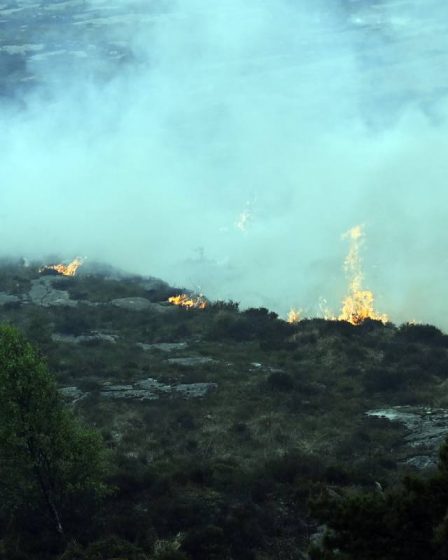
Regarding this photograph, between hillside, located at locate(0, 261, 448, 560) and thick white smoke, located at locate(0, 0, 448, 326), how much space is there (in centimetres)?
1571

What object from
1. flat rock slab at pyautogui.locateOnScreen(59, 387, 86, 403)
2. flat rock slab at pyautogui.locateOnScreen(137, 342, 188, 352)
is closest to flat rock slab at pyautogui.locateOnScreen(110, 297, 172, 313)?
flat rock slab at pyautogui.locateOnScreen(137, 342, 188, 352)

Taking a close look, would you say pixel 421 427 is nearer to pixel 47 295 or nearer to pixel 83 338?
pixel 83 338

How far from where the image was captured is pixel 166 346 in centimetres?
4978

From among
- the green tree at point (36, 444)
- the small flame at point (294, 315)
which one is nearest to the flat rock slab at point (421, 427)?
the green tree at point (36, 444)

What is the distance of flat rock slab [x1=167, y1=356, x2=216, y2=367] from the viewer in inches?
1727

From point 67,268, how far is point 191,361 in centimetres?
3444

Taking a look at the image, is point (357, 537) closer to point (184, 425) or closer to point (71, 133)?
point (184, 425)

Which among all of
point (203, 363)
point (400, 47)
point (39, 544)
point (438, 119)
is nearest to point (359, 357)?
point (203, 363)

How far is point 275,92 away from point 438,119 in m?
34.8

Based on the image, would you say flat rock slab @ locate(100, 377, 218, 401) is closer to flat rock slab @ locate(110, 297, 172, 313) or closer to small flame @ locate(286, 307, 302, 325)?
flat rock slab @ locate(110, 297, 172, 313)

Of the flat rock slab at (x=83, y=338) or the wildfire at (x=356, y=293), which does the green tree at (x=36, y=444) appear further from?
the wildfire at (x=356, y=293)

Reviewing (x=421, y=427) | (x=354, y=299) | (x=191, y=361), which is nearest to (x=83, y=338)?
(x=191, y=361)

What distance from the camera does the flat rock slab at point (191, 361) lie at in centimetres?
4388

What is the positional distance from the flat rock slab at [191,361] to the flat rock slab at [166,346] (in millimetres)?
3123
